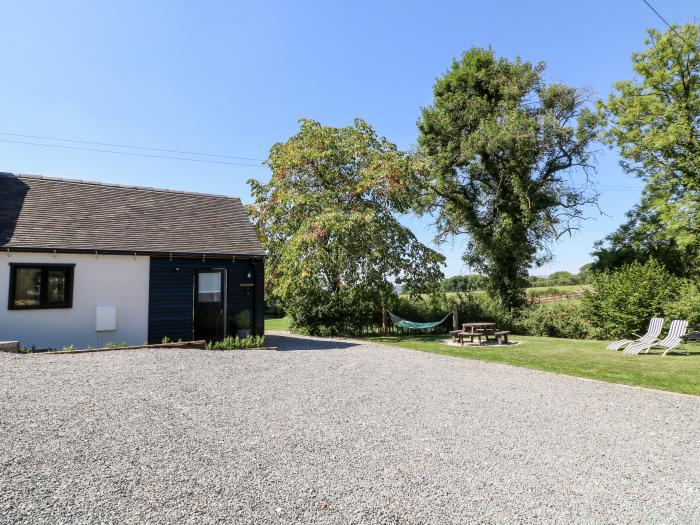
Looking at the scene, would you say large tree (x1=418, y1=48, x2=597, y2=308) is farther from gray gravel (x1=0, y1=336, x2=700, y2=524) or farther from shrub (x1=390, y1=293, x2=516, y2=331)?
gray gravel (x1=0, y1=336, x2=700, y2=524)

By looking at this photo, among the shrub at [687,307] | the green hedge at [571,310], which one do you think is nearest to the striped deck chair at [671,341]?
the shrub at [687,307]

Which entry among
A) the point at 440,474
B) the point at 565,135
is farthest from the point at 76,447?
the point at 565,135

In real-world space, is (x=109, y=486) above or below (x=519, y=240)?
below

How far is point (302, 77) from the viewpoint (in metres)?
14.8

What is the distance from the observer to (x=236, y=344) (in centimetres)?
1068

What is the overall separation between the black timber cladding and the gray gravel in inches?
158

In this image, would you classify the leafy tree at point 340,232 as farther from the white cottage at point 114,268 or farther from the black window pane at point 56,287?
the black window pane at point 56,287

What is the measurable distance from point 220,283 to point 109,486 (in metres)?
9.27

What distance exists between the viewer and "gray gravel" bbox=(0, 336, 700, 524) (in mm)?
2906

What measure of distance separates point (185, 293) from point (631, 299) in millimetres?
15186

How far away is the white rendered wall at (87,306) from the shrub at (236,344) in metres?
2.25

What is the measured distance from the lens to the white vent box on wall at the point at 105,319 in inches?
407

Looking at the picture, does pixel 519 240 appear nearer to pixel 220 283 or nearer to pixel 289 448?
pixel 220 283

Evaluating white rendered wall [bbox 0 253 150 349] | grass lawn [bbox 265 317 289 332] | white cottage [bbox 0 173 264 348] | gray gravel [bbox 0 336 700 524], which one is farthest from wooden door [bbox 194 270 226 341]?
grass lawn [bbox 265 317 289 332]
